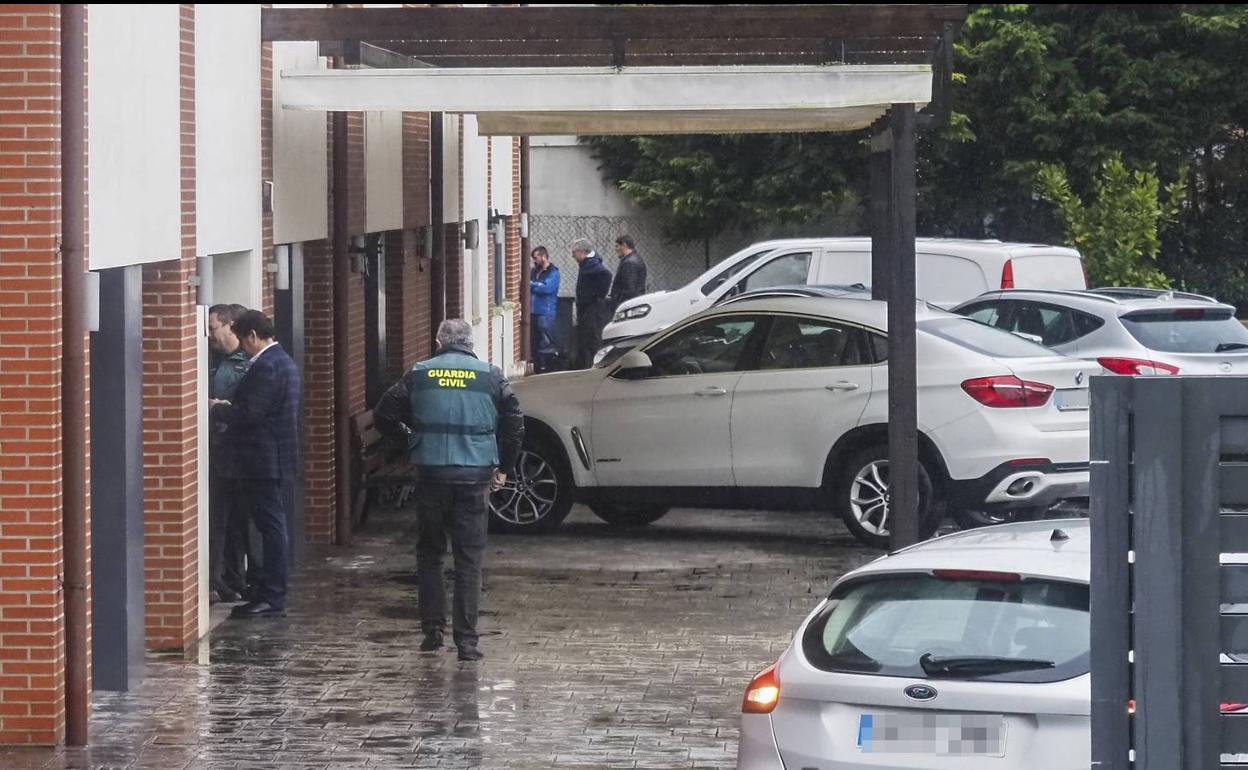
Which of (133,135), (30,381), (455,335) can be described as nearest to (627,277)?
(455,335)

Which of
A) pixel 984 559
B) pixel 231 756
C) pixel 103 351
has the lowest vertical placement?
pixel 231 756

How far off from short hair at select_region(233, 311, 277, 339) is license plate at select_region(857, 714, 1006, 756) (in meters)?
6.57

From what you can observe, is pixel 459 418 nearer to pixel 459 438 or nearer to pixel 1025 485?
pixel 459 438

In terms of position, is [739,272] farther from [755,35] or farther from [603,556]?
[755,35]

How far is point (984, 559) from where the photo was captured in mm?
6395

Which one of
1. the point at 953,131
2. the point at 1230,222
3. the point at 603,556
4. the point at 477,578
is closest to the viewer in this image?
the point at 477,578

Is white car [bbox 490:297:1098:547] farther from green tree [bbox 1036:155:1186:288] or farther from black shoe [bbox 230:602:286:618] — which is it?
green tree [bbox 1036:155:1186:288]

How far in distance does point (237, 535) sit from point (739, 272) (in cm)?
1243

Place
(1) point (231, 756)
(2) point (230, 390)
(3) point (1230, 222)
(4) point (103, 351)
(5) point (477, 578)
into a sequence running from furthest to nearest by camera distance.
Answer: (3) point (1230, 222) < (2) point (230, 390) < (5) point (477, 578) < (4) point (103, 351) < (1) point (231, 756)

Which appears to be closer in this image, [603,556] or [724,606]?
[724,606]

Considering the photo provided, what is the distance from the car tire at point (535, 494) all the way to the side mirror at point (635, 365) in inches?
31.0

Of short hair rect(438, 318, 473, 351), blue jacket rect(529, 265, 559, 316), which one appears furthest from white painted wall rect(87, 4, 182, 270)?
blue jacket rect(529, 265, 559, 316)

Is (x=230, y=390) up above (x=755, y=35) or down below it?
below

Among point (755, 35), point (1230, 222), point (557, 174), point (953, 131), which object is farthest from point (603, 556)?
point (1230, 222)
